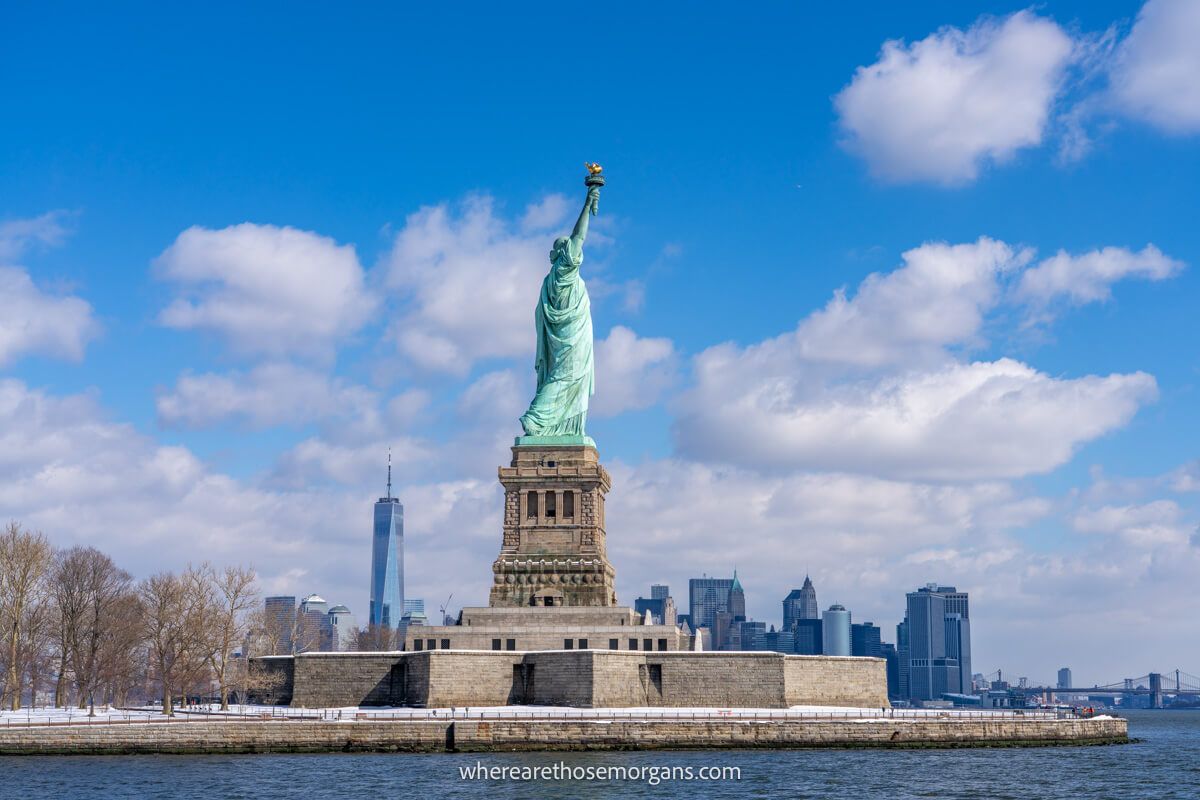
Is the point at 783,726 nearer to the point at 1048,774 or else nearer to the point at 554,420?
the point at 1048,774

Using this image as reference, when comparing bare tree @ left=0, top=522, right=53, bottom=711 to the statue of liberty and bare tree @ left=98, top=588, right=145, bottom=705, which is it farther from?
the statue of liberty

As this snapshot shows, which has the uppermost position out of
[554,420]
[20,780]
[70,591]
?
[554,420]

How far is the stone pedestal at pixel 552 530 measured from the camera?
92250 millimetres

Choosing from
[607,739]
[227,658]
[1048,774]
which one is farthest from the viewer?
[227,658]

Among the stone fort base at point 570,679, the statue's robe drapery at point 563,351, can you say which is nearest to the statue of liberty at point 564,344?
the statue's robe drapery at point 563,351

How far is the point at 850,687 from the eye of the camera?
86.1 meters

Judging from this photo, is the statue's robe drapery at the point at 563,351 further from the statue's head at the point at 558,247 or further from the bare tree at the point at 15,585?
the bare tree at the point at 15,585

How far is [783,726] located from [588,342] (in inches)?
1411

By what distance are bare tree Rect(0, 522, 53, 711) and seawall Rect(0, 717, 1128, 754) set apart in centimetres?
1887

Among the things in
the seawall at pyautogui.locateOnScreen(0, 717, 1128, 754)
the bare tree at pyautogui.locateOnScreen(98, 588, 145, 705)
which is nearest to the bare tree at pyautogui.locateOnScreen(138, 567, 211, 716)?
the bare tree at pyautogui.locateOnScreen(98, 588, 145, 705)

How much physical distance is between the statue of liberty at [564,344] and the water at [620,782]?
32.6m

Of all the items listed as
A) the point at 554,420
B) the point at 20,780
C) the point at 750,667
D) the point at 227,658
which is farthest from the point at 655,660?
the point at 20,780

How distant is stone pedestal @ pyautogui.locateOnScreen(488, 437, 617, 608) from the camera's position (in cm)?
9225

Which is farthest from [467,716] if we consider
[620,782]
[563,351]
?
[563,351]
